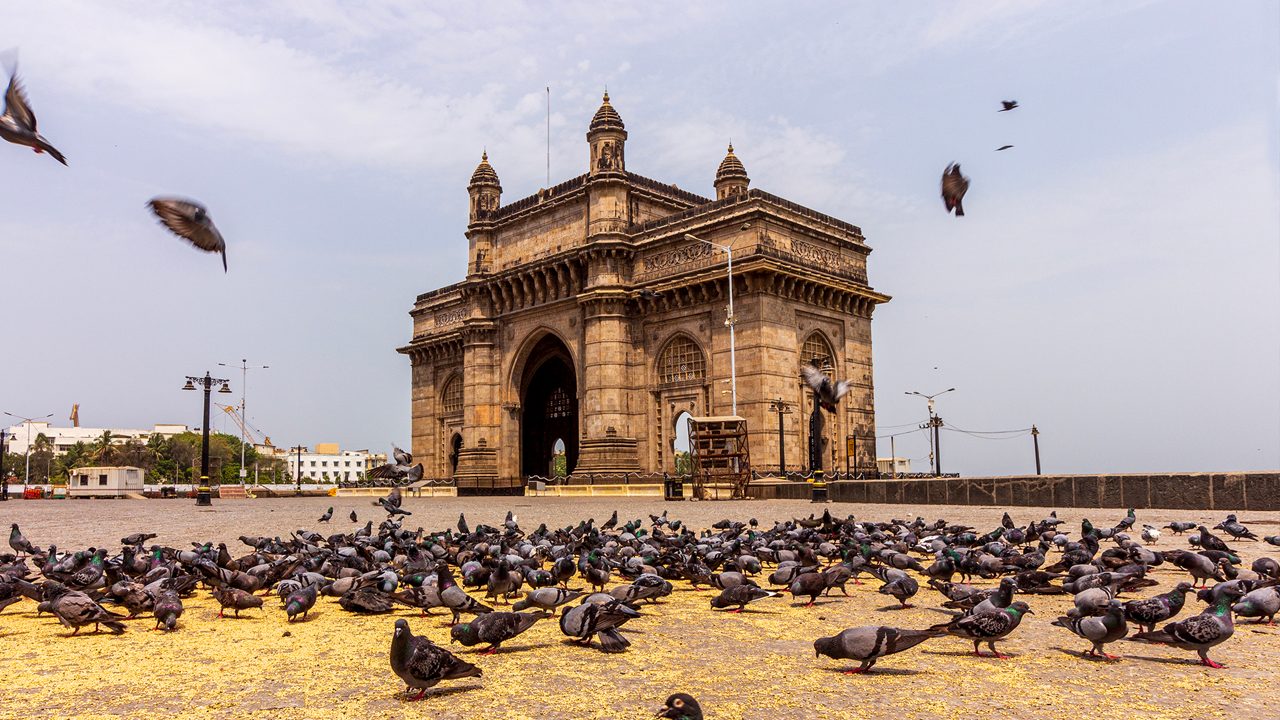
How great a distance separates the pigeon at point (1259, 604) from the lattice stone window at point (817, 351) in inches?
1155

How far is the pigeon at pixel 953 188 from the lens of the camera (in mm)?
12969

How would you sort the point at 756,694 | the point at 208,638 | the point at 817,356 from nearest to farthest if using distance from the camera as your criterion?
the point at 756,694 < the point at 208,638 < the point at 817,356

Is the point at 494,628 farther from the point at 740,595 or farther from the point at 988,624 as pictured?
the point at 988,624

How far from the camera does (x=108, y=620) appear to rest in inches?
243

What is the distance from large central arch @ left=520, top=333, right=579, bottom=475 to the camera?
168 ft

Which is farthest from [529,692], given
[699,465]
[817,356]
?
[817,356]

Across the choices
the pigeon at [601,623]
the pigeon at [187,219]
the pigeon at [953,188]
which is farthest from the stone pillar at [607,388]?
the pigeon at [601,623]

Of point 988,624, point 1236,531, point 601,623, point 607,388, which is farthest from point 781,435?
point 988,624

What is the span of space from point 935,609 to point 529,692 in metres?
3.63

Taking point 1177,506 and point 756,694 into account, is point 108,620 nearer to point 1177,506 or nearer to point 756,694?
point 756,694

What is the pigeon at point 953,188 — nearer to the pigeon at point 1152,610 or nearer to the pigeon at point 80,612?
the pigeon at point 1152,610

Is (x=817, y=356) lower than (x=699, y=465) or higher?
higher

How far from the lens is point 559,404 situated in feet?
171

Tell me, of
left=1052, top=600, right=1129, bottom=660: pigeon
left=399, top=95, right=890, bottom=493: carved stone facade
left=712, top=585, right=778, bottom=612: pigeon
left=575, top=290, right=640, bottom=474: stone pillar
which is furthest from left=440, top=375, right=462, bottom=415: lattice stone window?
left=1052, top=600, right=1129, bottom=660: pigeon
